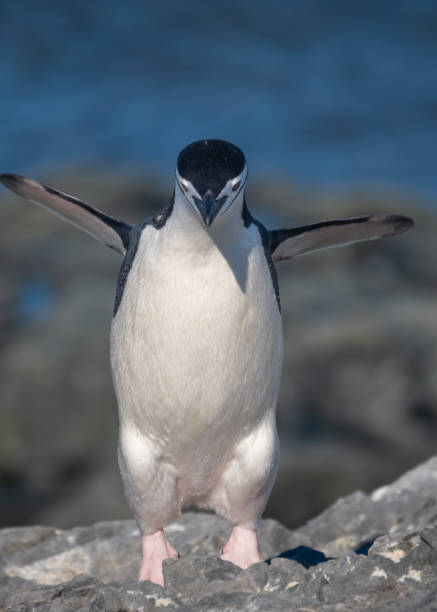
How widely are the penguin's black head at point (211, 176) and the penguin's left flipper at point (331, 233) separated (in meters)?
0.68

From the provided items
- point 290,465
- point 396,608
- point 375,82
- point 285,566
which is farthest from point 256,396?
point 375,82

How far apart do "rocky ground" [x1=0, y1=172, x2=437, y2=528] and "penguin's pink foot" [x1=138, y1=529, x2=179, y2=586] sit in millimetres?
3830

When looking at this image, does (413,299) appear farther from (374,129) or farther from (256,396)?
(374,129)

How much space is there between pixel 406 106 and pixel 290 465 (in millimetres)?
22770

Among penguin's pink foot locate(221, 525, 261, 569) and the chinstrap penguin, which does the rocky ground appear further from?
the chinstrap penguin

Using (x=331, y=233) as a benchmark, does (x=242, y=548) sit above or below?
below

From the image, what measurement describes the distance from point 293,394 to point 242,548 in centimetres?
515

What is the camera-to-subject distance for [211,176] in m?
3.58

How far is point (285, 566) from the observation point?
128 inches

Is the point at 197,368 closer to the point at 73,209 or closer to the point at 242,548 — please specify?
the point at 242,548

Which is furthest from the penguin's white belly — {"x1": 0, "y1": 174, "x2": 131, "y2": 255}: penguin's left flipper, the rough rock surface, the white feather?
the rough rock surface

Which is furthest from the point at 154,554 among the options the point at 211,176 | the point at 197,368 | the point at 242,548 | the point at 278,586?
the point at 211,176

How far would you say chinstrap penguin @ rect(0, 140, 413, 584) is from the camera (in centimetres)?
387

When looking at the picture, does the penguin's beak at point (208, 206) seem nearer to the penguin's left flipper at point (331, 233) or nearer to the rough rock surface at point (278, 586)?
Answer: the penguin's left flipper at point (331, 233)
